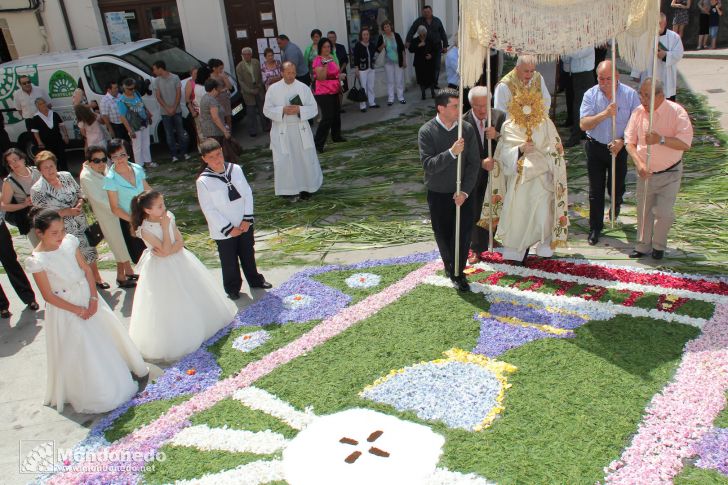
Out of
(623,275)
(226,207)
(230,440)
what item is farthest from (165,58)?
(230,440)

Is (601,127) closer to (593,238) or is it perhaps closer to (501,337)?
(593,238)

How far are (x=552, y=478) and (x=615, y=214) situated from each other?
4.28m

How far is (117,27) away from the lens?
1523 cm

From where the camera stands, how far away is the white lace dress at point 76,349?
4.82 meters

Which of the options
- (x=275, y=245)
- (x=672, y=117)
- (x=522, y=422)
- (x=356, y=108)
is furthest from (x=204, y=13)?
(x=522, y=422)

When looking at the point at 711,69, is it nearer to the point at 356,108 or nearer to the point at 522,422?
the point at 356,108

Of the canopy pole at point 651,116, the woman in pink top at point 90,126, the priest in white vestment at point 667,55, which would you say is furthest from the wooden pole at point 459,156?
the woman in pink top at point 90,126

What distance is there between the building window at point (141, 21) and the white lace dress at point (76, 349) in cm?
1155

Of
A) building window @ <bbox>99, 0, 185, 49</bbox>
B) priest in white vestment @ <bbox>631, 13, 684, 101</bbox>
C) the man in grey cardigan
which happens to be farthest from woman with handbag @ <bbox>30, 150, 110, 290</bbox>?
building window @ <bbox>99, 0, 185, 49</bbox>

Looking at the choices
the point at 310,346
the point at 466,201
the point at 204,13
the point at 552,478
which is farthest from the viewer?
the point at 204,13

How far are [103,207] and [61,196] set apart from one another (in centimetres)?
51

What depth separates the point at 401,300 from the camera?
605 cm

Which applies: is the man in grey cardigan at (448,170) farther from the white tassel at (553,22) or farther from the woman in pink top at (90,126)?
the woman in pink top at (90,126)

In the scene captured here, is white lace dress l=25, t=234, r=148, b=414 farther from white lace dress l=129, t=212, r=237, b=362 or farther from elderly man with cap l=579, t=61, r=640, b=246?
elderly man with cap l=579, t=61, r=640, b=246
